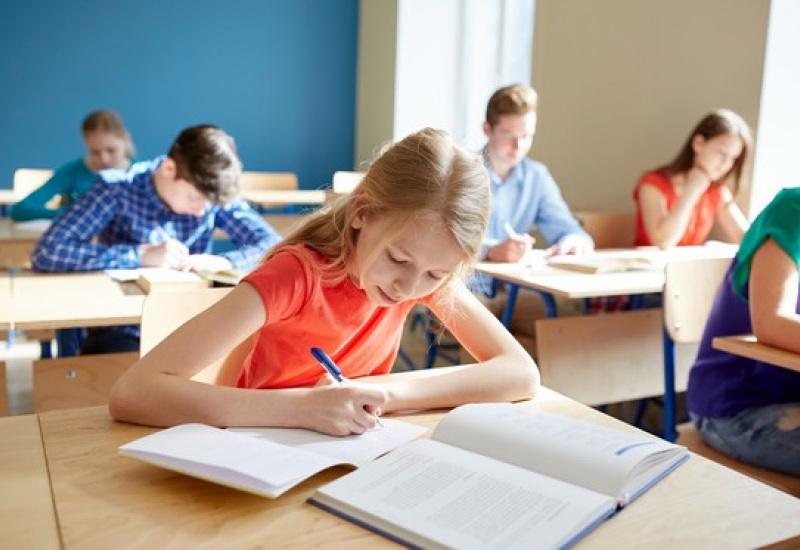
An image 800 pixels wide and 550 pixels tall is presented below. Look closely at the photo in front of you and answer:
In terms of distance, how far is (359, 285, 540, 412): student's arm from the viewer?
3.94 ft

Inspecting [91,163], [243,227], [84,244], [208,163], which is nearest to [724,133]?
[243,227]

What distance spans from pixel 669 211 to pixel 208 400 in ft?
8.86

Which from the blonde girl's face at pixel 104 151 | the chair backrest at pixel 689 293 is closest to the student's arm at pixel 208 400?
the chair backrest at pixel 689 293

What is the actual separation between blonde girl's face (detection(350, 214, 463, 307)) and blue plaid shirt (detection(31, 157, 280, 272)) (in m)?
1.17

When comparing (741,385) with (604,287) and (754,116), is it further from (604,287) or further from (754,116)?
(754,116)

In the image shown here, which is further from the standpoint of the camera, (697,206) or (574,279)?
(697,206)

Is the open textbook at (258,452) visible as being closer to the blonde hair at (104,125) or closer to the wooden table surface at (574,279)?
the wooden table surface at (574,279)

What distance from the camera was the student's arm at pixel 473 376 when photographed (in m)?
1.20

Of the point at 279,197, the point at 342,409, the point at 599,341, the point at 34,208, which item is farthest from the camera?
the point at 279,197

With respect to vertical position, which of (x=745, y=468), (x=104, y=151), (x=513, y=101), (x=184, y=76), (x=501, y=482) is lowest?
(x=745, y=468)

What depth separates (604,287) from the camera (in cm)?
245

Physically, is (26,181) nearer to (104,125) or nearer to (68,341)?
(104,125)

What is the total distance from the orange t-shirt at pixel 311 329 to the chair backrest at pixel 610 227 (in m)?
2.20

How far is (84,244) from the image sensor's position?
257 centimetres
